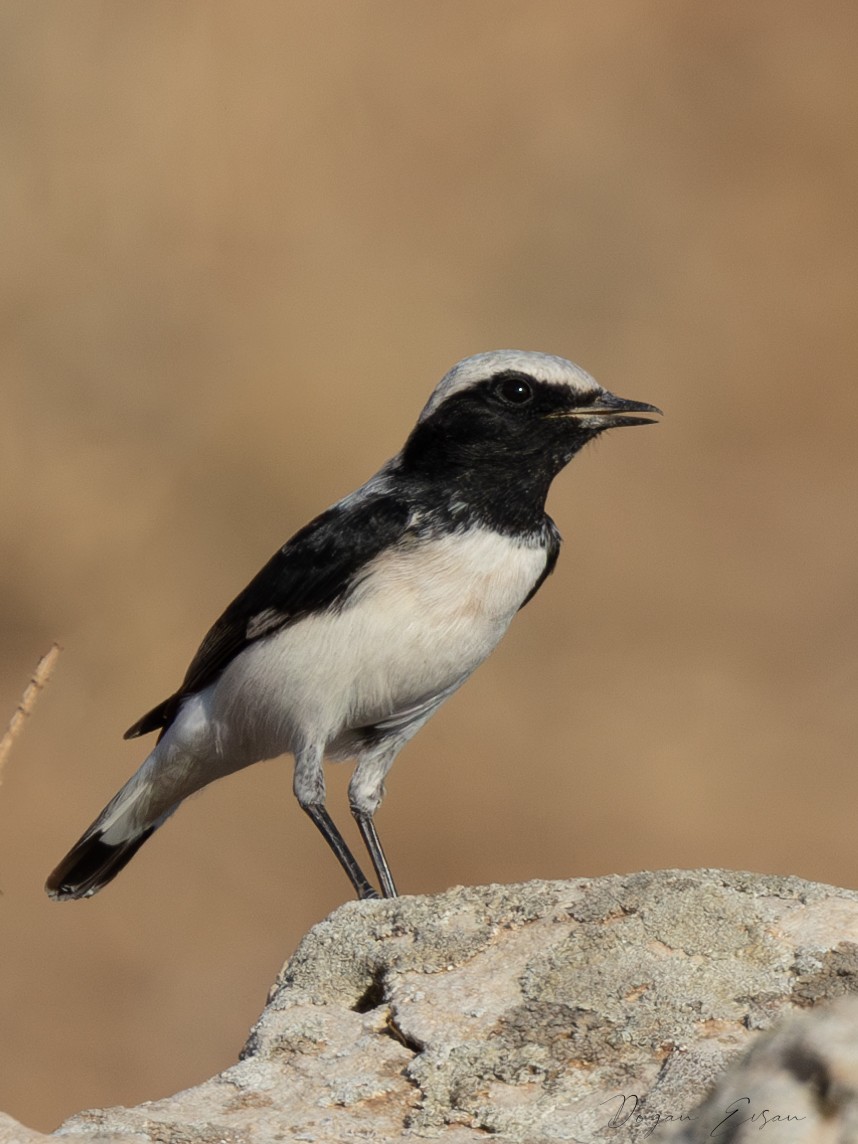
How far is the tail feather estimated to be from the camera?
6457 mm

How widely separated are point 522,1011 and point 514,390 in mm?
2766

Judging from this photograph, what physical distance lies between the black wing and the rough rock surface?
1643 millimetres

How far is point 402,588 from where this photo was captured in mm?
5301

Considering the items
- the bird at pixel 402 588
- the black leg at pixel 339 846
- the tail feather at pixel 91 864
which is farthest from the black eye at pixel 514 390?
the tail feather at pixel 91 864

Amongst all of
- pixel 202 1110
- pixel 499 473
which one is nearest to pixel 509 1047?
pixel 202 1110

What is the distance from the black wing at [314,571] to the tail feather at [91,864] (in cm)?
→ 89

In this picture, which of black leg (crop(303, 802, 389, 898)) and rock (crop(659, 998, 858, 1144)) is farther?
black leg (crop(303, 802, 389, 898))

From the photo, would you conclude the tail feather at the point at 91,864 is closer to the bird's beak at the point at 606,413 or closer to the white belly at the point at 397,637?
the white belly at the point at 397,637

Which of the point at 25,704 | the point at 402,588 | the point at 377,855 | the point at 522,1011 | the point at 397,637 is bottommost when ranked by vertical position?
the point at 522,1011

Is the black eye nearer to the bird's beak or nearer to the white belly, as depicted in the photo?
the bird's beak

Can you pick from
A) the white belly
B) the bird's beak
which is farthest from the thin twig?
the bird's beak

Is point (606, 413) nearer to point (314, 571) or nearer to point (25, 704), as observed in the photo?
point (314, 571)

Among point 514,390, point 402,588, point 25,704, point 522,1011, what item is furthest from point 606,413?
point 25,704

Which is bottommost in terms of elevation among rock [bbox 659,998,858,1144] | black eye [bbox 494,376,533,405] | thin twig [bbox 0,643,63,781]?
rock [bbox 659,998,858,1144]
